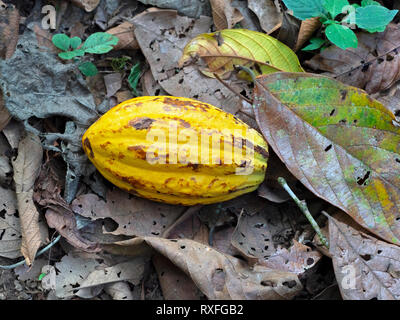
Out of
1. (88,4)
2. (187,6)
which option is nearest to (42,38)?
(88,4)

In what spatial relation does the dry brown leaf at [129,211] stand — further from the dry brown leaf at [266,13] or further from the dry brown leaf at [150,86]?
the dry brown leaf at [266,13]

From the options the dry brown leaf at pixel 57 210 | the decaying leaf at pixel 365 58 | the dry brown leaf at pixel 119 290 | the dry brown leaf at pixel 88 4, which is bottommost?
the dry brown leaf at pixel 119 290

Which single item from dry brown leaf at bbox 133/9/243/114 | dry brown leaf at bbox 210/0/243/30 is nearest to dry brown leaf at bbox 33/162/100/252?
dry brown leaf at bbox 133/9/243/114

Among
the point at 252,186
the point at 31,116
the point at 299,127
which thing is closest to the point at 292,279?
the point at 252,186

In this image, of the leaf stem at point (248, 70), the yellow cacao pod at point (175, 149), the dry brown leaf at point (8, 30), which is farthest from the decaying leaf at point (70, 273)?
the leaf stem at point (248, 70)

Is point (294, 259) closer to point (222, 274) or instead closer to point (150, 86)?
point (222, 274)

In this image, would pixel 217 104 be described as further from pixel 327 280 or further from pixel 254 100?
pixel 327 280
